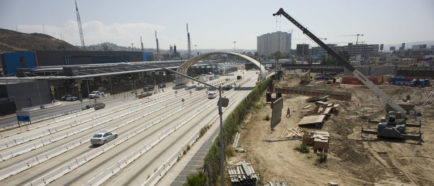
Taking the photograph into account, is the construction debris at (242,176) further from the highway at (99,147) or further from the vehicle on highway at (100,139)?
the vehicle on highway at (100,139)

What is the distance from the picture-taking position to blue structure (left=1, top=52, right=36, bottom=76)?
7888cm

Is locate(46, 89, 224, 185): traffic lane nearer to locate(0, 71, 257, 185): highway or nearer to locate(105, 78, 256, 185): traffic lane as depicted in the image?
locate(0, 71, 257, 185): highway

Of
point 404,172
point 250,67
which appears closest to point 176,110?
point 404,172

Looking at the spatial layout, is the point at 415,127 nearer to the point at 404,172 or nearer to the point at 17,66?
the point at 404,172

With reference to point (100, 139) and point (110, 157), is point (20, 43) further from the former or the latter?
point (110, 157)

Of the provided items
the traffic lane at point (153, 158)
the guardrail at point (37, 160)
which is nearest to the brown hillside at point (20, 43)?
the guardrail at point (37, 160)

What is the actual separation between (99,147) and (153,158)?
7.71 meters

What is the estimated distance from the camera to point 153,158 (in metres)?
21.2

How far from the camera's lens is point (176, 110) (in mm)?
40875

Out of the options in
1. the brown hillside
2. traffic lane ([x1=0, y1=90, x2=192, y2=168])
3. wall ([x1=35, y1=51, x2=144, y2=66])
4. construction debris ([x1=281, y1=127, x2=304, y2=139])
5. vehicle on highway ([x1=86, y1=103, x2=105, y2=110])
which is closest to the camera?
traffic lane ([x1=0, y1=90, x2=192, y2=168])


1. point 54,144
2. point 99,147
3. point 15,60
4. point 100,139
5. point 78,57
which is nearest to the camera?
point 99,147

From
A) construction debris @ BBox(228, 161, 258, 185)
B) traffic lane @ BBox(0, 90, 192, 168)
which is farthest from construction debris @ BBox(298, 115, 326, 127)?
traffic lane @ BBox(0, 90, 192, 168)

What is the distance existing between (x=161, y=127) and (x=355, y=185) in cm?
2424

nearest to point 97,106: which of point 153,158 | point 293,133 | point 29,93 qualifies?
point 29,93
